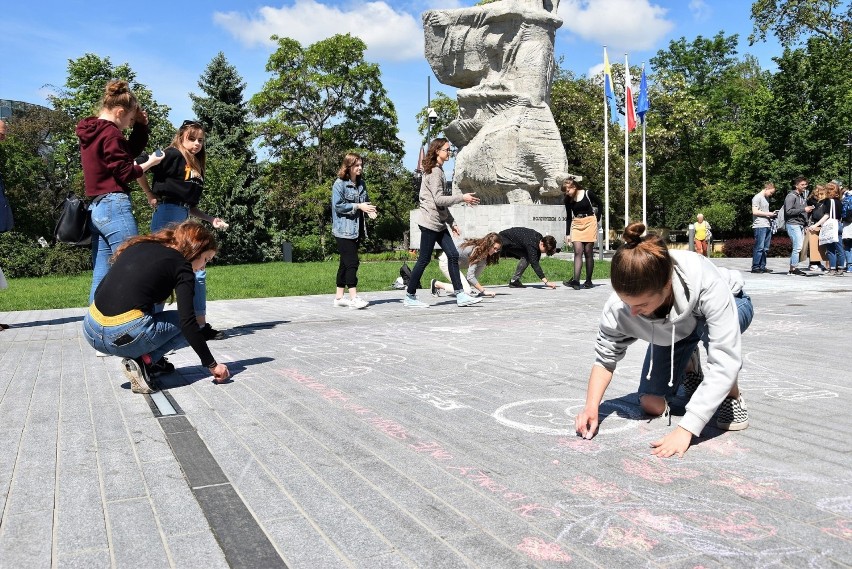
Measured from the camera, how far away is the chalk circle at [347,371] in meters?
4.89

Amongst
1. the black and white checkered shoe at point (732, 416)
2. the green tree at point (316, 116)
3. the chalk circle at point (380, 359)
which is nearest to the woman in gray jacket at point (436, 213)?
the chalk circle at point (380, 359)

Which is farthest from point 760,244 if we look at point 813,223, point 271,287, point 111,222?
point 111,222

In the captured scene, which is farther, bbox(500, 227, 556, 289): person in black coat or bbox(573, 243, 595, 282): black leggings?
bbox(573, 243, 595, 282): black leggings

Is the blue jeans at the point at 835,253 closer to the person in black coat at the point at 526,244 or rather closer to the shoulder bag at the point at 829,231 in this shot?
the shoulder bag at the point at 829,231

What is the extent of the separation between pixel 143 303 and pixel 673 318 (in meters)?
3.02

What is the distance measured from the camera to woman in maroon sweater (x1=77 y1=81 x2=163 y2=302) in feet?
17.8

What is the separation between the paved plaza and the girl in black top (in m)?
5.91

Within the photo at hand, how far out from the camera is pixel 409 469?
9.49 ft

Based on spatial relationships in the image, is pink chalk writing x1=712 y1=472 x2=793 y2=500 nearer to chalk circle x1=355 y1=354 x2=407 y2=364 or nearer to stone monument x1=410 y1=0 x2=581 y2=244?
chalk circle x1=355 y1=354 x2=407 y2=364

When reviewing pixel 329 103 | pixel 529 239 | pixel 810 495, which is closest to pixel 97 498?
pixel 810 495

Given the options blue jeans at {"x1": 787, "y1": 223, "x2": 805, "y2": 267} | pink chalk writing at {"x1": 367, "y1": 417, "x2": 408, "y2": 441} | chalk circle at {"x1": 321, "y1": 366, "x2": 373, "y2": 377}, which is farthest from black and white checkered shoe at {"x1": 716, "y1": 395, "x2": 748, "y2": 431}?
blue jeans at {"x1": 787, "y1": 223, "x2": 805, "y2": 267}

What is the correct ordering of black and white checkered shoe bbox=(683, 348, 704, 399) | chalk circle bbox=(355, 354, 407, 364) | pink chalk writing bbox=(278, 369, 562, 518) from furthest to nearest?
1. chalk circle bbox=(355, 354, 407, 364)
2. black and white checkered shoe bbox=(683, 348, 704, 399)
3. pink chalk writing bbox=(278, 369, 562, 518)

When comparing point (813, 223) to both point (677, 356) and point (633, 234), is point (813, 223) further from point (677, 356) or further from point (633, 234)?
point (633, 234)

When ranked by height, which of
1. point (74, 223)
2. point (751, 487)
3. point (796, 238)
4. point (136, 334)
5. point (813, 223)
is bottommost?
point (751, 487)
